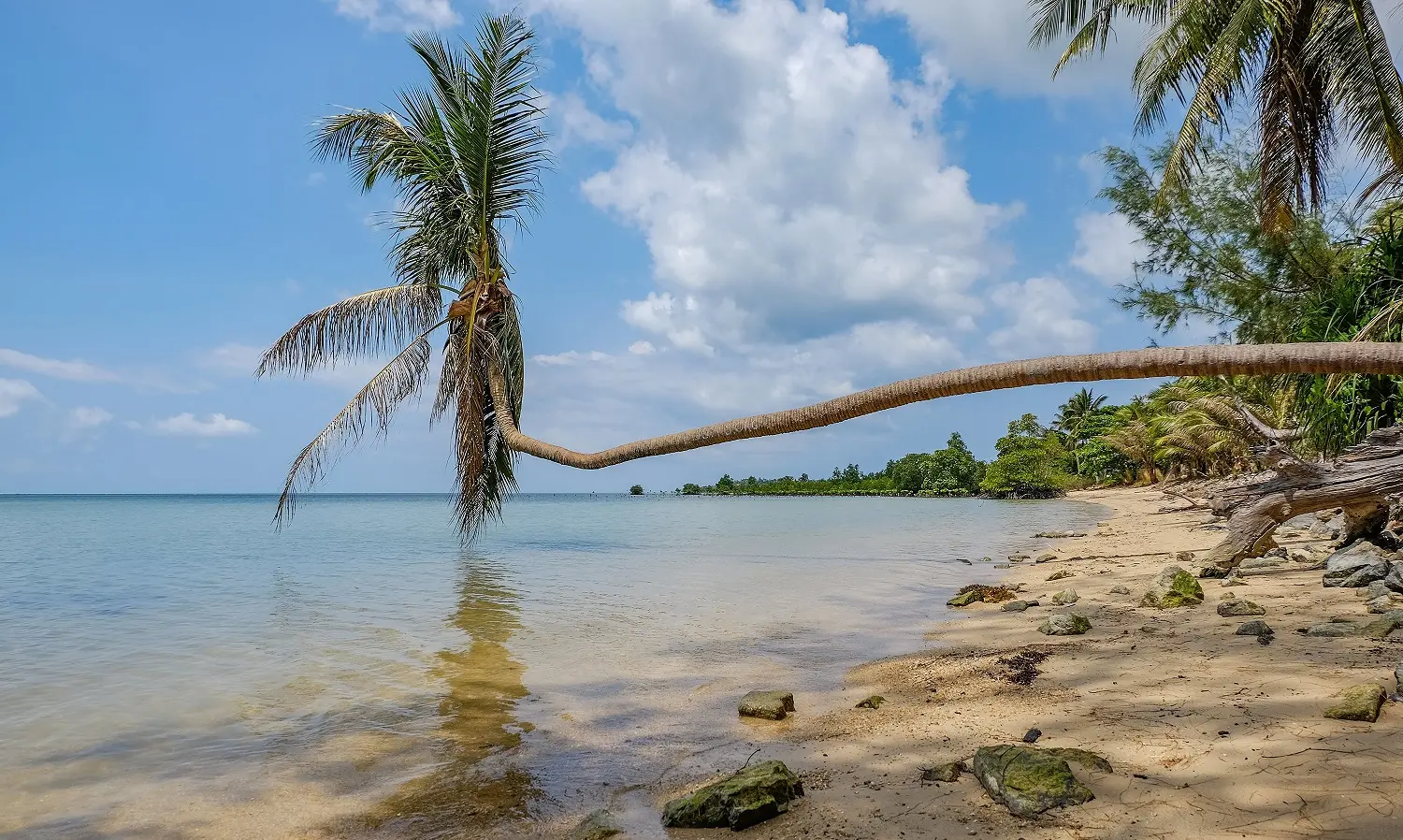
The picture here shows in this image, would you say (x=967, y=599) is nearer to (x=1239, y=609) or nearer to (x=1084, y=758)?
(x=1239, y=609)

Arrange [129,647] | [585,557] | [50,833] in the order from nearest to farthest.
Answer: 1. [50,833]
2. [129,647]
3. [585,557]

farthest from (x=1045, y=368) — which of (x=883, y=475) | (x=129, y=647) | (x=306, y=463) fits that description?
(x=883, y=475)

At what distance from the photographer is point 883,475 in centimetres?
10131

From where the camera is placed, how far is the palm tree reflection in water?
4137 millimetres

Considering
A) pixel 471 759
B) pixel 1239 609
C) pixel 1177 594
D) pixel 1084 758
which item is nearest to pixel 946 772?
pixel 1084 758

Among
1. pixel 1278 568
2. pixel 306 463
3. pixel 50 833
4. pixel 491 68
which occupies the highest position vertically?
pixel 491 68

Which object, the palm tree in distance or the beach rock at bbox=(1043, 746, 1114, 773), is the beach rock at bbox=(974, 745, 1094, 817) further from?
the palm tree in distance

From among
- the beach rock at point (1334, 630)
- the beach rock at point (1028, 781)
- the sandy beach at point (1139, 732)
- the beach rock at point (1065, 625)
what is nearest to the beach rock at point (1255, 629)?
the sandy beach at point (1139, 732)

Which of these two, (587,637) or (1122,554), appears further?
(1122,554)

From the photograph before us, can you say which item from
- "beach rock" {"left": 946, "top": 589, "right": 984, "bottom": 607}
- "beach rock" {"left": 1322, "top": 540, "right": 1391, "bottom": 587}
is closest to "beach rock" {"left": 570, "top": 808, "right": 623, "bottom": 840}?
"beach rock" {"left": 946, "top": 589, "right": 984, "bottom": 607}

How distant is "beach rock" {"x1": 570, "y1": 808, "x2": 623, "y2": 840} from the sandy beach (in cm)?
39

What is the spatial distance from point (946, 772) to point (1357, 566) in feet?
22.4

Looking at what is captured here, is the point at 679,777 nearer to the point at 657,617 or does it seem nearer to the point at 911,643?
the point at 911,643

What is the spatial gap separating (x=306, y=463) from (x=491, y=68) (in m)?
5.63
